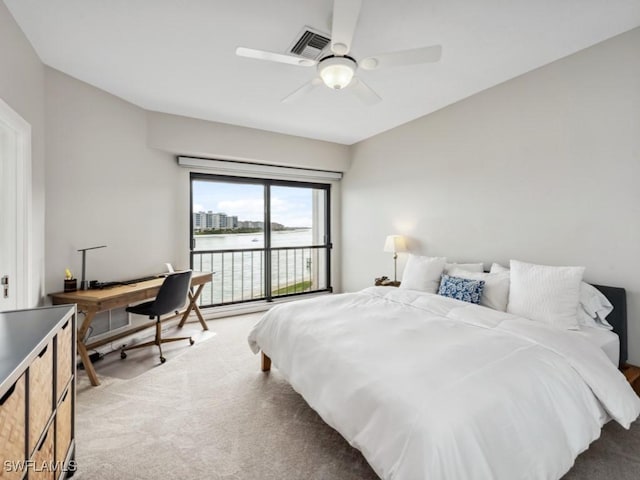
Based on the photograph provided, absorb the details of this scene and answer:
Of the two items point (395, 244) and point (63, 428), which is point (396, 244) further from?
point (63, 428)

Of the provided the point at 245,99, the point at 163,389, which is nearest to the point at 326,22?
the point at 245,99

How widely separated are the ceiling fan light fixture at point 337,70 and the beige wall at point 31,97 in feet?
6.51

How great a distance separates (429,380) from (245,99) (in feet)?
10.2

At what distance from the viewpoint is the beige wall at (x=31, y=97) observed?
1872mm

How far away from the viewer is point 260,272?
473 cm

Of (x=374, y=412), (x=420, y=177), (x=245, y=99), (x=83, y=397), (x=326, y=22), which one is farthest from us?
(x=420, y=177)

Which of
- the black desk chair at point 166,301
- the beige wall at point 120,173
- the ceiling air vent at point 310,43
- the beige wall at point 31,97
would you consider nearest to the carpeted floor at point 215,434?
the black desk chair at point 166,301

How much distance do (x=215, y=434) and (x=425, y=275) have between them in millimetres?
2343

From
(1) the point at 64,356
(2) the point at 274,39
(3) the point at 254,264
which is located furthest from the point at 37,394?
(3) the point at 254,264

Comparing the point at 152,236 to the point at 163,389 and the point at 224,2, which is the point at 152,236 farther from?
the point at 224,2

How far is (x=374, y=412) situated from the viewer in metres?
1.29

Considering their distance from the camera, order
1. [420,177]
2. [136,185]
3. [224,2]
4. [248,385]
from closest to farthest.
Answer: [224,2] → [248,385] → [136,185] → [420,177]

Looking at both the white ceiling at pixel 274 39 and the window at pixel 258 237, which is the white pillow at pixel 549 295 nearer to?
the white ceiling at pixel 274 39

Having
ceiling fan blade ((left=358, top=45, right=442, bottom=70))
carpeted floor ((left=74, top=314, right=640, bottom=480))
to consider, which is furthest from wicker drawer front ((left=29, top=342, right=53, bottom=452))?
ceiling fan blade ((left=358, top=45, right=442, bottom=70))
